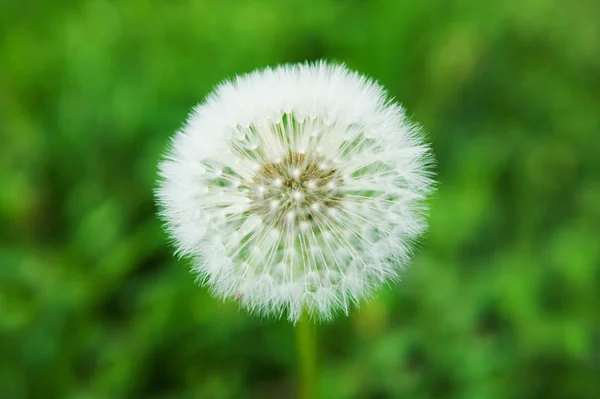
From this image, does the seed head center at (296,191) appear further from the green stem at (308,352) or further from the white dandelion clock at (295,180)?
the green stem at (308,352)

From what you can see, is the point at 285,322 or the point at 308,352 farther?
the point at 285,322

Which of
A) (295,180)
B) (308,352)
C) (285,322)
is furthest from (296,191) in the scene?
(285,322)

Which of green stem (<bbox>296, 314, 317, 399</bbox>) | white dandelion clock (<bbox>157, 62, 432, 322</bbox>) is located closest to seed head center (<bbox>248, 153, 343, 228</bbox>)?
white dandelion clock (<bbox>157, 62, 432, 322</bbox>)

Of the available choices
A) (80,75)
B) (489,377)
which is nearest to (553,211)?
(489,377)

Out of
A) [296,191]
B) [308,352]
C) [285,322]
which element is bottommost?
[308,352]

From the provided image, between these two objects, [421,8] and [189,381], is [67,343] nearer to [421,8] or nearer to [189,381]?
[189,381]

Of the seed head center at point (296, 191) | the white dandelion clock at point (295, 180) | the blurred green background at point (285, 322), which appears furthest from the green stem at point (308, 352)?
the blurred green background at point (285, 322)

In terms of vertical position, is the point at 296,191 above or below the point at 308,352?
above

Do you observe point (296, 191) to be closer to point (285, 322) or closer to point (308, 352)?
point (308, 352)
